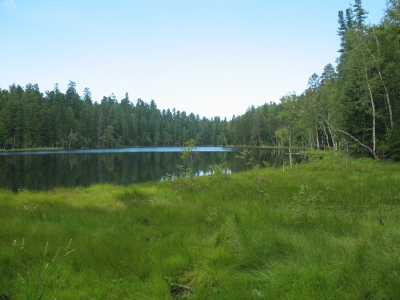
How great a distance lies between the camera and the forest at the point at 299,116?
23.0m

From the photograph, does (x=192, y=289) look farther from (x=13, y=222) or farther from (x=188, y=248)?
(x=13, y=222)

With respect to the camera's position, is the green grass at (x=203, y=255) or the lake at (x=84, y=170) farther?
the lake at (x=84, y=170)

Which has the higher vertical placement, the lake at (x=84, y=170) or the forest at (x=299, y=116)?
the forest at (x=299, y=116)

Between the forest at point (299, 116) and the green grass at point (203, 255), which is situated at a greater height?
the forest at point (299, 116)

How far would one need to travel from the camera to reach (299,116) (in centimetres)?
4881

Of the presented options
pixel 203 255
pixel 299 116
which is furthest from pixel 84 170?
pixel 299 116

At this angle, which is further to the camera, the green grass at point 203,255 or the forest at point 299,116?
the forest at point 299,116

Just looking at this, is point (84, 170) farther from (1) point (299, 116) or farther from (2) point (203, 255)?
(1) point (299, 116)

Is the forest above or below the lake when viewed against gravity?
above

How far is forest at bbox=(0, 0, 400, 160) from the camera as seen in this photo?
23.0 meters

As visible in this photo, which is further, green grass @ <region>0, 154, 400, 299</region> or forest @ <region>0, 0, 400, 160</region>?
forest @ <region>0, 0, 400, 160</region>

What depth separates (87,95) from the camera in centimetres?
14262

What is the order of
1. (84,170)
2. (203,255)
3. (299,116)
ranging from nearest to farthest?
1. (203,255)
2. (84,170)
3. (299,116)

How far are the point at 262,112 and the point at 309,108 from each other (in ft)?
284
